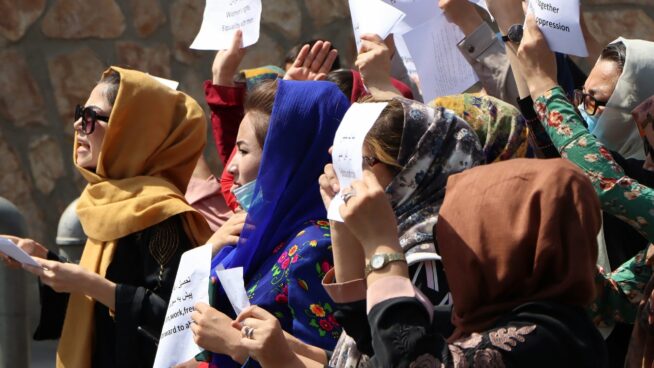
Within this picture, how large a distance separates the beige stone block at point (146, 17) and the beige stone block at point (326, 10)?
79 cm

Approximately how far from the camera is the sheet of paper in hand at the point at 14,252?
371 cm

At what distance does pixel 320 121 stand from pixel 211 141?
139 inches

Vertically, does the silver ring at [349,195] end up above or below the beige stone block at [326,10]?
above

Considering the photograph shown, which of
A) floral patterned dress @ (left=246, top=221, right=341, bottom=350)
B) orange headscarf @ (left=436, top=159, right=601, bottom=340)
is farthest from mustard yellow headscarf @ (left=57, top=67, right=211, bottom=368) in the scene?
orange headscarf @ (left=436, top=159, right=601, bottom=340)

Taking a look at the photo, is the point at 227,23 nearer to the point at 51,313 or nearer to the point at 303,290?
the point at 51,313

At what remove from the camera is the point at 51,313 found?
4.21 m

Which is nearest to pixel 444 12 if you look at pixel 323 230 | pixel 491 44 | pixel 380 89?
pixel 491 44

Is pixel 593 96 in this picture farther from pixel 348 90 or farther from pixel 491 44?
pixel 348 90

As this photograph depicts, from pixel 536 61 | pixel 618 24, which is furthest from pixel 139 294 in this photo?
pixel 618 24

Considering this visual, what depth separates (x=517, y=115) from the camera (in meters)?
3.09

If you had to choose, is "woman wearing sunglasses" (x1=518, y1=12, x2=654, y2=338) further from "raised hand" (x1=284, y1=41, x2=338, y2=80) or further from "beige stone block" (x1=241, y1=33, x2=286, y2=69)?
"beige stone block" (x1=241, y1=33, x2=286, y2=69)

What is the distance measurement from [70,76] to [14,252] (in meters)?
3.11

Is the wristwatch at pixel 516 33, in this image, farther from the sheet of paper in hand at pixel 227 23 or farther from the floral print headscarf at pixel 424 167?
the sheet of paper in hand at pixel 227 23

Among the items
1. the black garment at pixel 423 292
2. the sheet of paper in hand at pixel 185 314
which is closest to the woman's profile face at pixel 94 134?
the sheet of paper in hand at pixel 185 314
